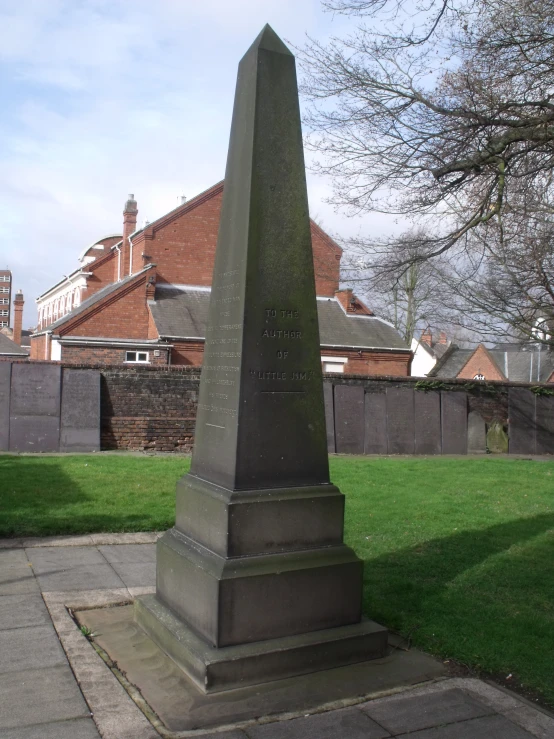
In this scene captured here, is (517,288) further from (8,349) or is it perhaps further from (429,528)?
(8,349)

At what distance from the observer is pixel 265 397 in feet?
14.2

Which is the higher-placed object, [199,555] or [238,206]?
[238,206]

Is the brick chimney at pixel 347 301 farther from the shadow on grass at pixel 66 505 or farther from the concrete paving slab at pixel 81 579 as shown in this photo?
the concrete paving slab at pixel 81 579

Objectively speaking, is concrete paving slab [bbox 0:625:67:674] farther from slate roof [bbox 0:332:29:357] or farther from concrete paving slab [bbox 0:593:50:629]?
slate roof [bbox 0:332:29:357]

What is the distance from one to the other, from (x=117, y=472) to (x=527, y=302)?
9.39 m

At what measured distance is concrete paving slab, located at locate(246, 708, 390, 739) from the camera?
11.1ft

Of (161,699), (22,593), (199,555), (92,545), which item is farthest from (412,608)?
(92,545)

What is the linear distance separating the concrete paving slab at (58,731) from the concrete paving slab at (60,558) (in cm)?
275

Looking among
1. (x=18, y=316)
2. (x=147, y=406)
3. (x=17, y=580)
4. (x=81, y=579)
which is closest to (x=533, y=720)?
(x=81, y=579)

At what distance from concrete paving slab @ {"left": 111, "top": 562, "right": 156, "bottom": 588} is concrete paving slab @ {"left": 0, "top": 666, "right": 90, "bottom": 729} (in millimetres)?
1819

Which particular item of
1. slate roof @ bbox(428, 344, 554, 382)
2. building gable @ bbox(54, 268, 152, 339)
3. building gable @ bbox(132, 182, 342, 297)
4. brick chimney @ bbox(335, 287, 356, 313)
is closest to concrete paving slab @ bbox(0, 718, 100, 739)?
building gable @ bbox(54, 268, 152, 339)

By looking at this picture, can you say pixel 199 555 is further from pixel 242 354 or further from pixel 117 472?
pixel 117 472

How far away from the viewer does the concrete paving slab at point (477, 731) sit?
3398mm

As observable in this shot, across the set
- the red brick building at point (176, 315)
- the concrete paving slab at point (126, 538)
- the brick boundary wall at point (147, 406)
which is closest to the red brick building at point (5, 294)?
the red brick building at point (176, 315)
